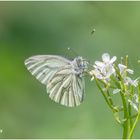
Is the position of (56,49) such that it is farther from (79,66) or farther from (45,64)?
(79,66)

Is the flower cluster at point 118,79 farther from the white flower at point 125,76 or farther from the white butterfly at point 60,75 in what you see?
the white butterfly at point 60,75

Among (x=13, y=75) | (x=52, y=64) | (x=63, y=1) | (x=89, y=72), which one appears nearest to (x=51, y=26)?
(x=63, y=1)

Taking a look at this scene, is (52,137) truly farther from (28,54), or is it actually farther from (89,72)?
(89,72)

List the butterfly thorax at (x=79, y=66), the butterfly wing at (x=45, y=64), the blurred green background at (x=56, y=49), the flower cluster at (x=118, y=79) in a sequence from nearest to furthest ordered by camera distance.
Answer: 1. the flower cluster at (x=118, y=79)
2. the butterfly thorax at (x=79, y=66)
3. the butterfly wing at (x=45, y=64)
4. the blurred green background at (x=56, y=49)

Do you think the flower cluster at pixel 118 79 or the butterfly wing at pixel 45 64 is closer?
the flower cluster at pixel 118 79

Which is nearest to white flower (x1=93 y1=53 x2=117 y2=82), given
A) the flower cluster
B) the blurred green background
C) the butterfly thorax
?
the flower cluster

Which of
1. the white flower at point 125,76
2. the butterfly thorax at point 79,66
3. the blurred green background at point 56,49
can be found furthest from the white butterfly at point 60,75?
the blurred green background at point 56,49

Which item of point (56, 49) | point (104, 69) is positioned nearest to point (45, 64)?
point (104, 69)
